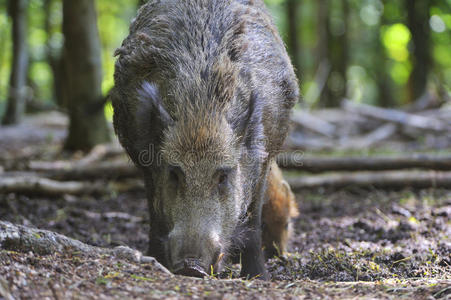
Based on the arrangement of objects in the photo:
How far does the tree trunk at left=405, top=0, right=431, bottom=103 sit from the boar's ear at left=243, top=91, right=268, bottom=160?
1368 cm

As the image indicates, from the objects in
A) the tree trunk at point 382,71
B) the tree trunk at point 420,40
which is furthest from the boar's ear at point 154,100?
the tree trunk at point 382,71

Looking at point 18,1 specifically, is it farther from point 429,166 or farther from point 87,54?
point 429,166

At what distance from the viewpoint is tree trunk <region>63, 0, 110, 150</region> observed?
884 cm

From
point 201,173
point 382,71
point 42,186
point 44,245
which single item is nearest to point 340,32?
point 382,71

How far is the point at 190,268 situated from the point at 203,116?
3.49 feet

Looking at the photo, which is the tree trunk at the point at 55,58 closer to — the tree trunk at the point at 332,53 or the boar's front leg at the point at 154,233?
the tree trunk at the point at 332,53

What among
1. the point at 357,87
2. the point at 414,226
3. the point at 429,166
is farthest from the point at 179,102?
the point at 357,87

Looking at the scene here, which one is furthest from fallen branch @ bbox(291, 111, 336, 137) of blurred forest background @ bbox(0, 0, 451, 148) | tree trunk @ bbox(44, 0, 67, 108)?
tree trunk @ bbox(44, 0, 67, 108)

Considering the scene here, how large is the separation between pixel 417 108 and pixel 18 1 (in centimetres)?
1111

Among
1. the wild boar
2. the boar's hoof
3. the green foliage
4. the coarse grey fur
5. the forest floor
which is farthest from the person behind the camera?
the green foliage

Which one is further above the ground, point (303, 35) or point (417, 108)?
point (303, 35)

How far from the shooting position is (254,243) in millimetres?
4062

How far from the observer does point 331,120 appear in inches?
532

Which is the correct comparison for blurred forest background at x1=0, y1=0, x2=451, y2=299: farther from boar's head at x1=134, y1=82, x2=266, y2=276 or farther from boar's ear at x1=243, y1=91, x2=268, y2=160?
boar's ear at x1=243, y1=91, x2=268, y2=160
